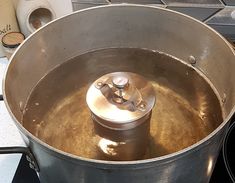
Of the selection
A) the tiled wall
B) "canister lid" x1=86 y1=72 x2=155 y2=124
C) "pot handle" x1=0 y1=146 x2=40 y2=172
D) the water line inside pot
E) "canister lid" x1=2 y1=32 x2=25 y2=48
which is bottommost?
the water line inside pot

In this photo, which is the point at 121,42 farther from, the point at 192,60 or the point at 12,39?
the point at 12,39

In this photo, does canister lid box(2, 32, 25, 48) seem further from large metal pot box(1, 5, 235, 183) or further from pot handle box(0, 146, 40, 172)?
pot handle box(0, 146, 40, 172)

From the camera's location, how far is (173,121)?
2.07ft

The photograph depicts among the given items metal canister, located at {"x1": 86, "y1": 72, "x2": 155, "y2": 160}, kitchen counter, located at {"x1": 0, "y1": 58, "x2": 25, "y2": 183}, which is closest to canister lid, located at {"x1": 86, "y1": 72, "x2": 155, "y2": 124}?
metal canister, located at {"x1": 86, "y1": 72, "x2": 155, "y2": 160}

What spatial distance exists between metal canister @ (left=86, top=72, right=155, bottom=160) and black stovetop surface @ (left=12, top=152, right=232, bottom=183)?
14cm

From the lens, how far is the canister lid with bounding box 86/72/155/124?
1.65 ft

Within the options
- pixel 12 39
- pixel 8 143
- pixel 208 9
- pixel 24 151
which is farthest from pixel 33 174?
pixel 208 9

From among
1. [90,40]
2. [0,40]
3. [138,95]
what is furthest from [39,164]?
[0,40]

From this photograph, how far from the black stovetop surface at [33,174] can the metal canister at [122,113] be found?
0.46 ft

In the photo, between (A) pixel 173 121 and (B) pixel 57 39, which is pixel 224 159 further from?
(B) pixel 57 39

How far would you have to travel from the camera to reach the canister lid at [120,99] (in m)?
0.50

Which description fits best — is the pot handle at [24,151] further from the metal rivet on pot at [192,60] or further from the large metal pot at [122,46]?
the metal rivet on pot at [192,60]

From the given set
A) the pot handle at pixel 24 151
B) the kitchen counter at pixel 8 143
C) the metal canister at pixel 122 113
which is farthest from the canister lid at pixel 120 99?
the kitchen counter at pixel 8 143

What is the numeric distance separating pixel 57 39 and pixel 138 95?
201mm
